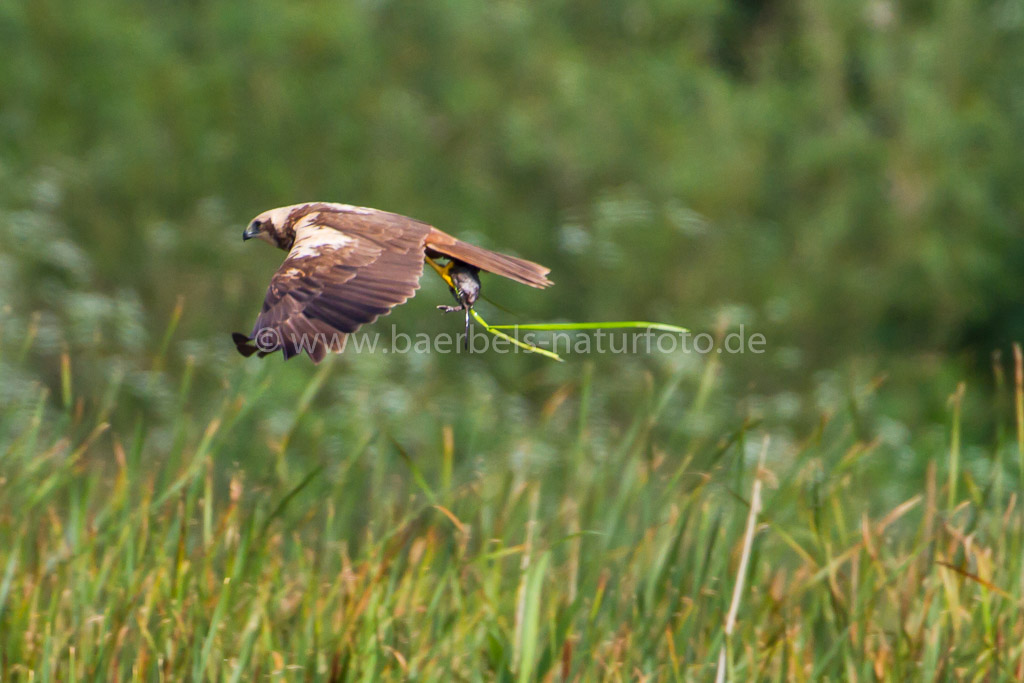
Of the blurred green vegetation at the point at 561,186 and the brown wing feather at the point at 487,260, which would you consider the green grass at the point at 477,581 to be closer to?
the brown wing feather at the point at 487,260

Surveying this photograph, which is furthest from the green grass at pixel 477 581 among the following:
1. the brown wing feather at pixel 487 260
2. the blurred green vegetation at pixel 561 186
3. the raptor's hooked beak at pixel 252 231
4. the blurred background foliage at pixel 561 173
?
the blurred background foliage at pixel 561 173

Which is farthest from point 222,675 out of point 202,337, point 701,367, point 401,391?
point 701,367

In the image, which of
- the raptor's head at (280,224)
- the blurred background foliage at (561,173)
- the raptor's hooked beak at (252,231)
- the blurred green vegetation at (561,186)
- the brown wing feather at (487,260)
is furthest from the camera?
the blurred background foliage at (561,173)

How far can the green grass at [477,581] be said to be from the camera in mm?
2701

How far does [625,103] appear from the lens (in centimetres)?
885

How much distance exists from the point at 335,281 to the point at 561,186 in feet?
21.4

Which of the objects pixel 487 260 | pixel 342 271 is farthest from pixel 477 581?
pixel 342 271

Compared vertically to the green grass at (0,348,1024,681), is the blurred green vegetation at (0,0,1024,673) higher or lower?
higher

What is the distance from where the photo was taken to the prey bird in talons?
6.09 ft

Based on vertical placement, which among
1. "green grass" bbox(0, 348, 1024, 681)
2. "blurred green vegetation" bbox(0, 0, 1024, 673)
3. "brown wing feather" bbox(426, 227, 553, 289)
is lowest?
"green grass" bbox(0, 348, 1024, 681)

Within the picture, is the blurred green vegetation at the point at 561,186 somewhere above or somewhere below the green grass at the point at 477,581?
above

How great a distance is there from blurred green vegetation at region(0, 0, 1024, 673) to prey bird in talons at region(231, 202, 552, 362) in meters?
3.20

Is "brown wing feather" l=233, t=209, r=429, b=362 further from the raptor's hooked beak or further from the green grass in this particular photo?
the green grass

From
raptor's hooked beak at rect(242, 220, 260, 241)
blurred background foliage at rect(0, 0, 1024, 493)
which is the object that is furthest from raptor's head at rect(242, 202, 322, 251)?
blurred background foliage at rect(0, 0, 1024, 493)
